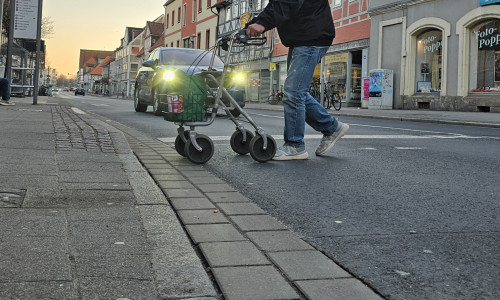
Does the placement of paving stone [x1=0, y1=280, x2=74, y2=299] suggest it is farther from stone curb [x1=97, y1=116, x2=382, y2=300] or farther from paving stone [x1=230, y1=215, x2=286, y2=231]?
paving stone [x1=230, y1=215, x2=286, y2=231]

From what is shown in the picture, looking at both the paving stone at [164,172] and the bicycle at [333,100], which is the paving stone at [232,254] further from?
the bicycle at [333,100]

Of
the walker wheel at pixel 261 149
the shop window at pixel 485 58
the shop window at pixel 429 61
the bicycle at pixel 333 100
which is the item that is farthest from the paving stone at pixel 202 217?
the shop window at pixel 429 61

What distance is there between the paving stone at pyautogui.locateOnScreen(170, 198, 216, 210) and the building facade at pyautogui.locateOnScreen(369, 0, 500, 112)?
1811 cm

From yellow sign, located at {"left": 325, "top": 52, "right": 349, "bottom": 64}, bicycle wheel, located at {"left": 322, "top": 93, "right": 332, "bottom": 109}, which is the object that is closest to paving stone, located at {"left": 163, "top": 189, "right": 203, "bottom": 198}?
bicycle wheel, located at {"left": 322, "top": 93, "right": 332, "bottom": 109}

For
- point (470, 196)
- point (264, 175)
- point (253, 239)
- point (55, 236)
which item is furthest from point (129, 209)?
point (470, 196)

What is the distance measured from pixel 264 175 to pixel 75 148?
2.06 m

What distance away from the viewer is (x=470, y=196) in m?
3.88

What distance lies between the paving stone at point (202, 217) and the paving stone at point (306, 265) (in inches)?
24.5

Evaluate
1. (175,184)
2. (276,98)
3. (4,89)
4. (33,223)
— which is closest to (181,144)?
(175,184)

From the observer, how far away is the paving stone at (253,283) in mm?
1906

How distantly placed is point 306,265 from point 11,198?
1899 millimetres

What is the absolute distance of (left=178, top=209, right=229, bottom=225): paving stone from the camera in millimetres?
2930

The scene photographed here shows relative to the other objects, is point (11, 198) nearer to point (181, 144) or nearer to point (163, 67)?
point (181, 144)

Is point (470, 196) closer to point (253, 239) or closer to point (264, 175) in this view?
point (264, 175)
